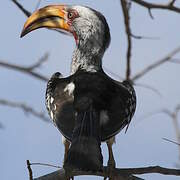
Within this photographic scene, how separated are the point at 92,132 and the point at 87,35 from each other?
1779 mm

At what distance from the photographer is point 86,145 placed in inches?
178

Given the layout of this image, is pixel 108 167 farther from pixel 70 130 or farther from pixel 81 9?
pixel 81 9

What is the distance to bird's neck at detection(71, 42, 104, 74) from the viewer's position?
5.99 metres

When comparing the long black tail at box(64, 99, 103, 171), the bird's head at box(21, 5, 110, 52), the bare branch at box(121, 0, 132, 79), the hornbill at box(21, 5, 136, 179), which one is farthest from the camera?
the bird's head at box(21, 5, 110, 52)

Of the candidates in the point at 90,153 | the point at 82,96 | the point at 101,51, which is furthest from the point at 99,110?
the point at 101,51

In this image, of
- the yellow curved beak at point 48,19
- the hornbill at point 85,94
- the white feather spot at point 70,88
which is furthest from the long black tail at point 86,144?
the yellow curved beak at point 48,19

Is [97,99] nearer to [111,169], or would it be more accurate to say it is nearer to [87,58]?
[111,169]

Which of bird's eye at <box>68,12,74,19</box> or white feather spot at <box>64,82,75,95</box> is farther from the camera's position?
bird's eye at <box>68,12,74,19</box>

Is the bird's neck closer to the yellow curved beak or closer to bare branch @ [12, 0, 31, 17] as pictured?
the yellow curved beak

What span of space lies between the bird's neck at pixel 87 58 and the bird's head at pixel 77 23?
0.03 metres

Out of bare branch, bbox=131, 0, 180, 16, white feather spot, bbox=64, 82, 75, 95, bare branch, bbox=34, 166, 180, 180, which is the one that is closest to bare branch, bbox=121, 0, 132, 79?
bare branch, bbox=131, 0, 180, 16

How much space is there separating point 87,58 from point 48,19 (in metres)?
0.62

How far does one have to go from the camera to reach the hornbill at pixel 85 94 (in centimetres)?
457

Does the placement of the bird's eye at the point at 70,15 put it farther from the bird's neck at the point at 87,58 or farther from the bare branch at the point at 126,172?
the bare branch at the point at 126,172
